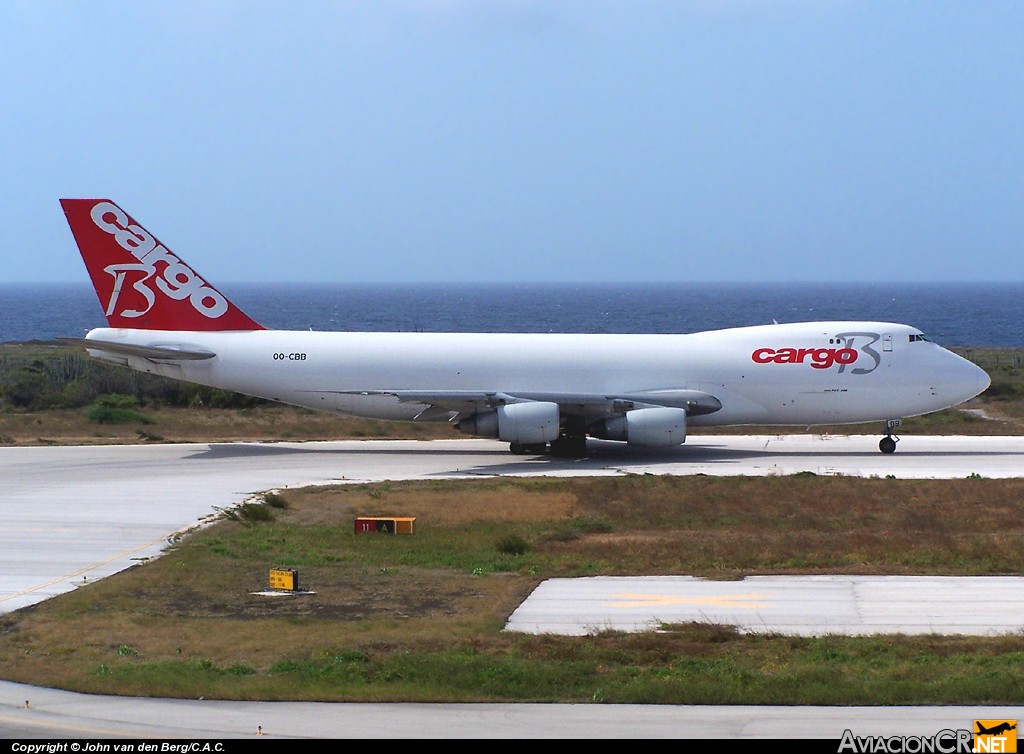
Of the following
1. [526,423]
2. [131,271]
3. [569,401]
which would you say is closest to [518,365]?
[569,401]

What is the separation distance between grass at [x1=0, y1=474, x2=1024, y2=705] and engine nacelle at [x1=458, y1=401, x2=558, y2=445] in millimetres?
3871

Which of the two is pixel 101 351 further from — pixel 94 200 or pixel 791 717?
pixel 791 717

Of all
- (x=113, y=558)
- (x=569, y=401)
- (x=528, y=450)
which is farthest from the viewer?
(x=528, y=450)

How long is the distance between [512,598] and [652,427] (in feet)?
59.4

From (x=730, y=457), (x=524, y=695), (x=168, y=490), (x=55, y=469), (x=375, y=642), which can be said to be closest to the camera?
(x=524, y=695)

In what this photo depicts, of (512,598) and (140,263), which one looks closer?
(512,598)

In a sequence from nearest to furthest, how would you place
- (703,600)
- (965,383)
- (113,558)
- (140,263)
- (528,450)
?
1. (703,600)
2. (113,558)
3. (965,383)
4. (528,450)
5. (140,263)

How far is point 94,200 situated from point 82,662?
27854 millimetres

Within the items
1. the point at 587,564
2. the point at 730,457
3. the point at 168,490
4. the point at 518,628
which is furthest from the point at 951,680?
the point at 730,457

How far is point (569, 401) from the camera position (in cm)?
3803

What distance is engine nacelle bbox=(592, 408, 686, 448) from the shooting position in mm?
37375

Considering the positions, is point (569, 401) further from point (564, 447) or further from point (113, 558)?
point (113, 558)

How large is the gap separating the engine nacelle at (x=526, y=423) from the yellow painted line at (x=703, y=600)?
1717 centimetres

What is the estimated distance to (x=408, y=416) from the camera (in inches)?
1575
